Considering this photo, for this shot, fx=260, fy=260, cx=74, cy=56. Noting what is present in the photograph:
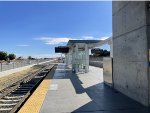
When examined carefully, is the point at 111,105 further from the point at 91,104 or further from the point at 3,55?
the point at 3,55

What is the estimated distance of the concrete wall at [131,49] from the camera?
24.3ft

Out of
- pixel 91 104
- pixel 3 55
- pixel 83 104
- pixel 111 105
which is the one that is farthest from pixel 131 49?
pixel 3 55

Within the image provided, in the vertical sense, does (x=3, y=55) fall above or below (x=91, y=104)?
above

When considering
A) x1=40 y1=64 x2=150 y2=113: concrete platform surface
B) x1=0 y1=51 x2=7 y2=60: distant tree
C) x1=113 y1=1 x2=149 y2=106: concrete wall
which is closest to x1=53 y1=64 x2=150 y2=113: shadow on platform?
x1=40 y1=64 x2=150 y2=113: concrete platform surface

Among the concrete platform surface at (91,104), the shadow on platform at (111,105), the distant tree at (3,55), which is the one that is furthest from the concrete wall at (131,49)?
the distant tree at (3,55)

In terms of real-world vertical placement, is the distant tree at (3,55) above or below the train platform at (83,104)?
above

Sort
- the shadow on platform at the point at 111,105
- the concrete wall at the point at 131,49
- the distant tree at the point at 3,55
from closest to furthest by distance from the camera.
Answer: the shadow on platform at the point at 111,105 < the concrete wall at the point at 131,49 < the distant tree at the point at 3,55

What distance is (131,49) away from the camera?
8570 mm

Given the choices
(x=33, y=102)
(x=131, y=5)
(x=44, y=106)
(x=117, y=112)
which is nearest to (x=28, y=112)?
(x=44, y=106)

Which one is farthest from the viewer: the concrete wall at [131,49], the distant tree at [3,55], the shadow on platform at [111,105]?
the distant tree at [3,55]

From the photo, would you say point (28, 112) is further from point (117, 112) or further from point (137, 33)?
point (137, 33)

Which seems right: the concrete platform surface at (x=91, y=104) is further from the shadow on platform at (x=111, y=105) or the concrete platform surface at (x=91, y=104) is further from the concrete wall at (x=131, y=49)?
the concrete wall at (x=131, y=49)

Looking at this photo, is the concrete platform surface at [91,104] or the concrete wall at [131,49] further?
the concrete wall at [131,49]

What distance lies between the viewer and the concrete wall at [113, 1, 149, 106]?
24.3ft
